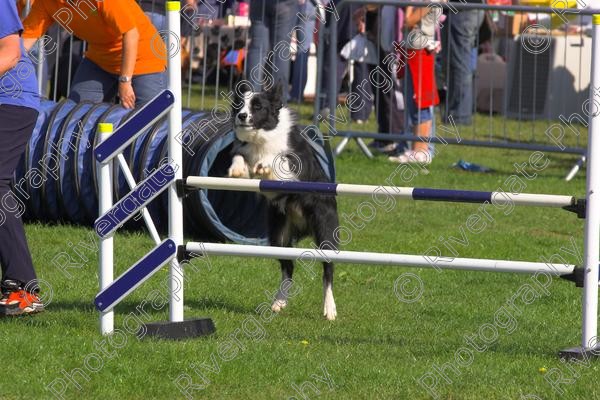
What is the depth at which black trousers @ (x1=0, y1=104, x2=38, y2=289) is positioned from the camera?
5715mm

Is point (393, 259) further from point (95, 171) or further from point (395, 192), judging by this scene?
point (95, 171)

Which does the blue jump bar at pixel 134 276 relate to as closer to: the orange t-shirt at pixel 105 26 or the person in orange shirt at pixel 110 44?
the person in orange shirt at pixel 110 44

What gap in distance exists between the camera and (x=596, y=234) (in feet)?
16.7

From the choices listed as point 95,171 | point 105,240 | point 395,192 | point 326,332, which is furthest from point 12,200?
point 95,171

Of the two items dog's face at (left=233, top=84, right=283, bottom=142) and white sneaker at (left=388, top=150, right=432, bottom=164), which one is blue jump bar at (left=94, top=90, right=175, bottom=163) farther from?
white sneaker at (left=388, top=150, right=432, bottom=164)

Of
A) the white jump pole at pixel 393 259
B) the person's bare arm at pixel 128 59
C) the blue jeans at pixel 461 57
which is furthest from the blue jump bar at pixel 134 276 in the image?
the blue jeans at pixel 461 57

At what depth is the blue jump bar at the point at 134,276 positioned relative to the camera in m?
5.46

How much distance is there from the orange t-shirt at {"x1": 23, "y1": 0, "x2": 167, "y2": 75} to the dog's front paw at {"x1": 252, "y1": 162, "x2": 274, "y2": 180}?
5.22 feet

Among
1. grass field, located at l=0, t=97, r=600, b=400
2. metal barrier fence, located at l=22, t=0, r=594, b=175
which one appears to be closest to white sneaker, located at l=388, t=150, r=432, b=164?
metal barrier fence, located at l=22, t=0, r=594, b=175

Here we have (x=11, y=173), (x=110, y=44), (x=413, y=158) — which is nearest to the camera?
(x=11, y=173)

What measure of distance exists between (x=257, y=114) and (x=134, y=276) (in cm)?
143

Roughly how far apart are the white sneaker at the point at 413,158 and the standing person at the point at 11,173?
19.4 feet

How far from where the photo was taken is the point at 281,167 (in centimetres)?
652

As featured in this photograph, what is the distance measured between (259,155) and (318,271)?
1063 mm
